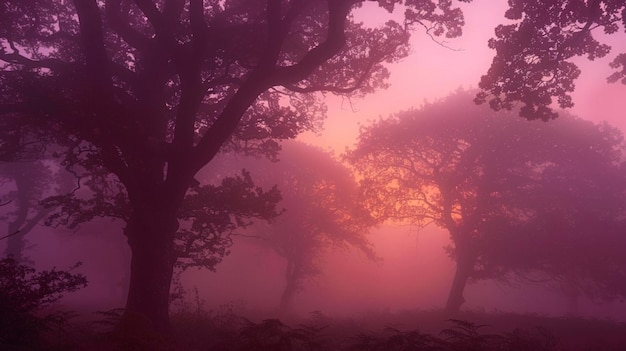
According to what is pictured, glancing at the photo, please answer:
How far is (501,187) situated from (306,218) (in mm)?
15724

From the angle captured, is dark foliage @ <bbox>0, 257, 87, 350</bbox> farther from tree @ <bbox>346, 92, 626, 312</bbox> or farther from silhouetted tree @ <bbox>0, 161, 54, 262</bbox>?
silhouetted tree @ <bbox>0, 161, 54, 262</bbox>

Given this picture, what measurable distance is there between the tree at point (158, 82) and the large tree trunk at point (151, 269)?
1.0 inches

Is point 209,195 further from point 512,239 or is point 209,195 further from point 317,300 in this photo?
point 317,300

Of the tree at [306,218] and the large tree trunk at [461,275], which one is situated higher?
the tree at [306,218]

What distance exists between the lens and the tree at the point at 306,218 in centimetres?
3509

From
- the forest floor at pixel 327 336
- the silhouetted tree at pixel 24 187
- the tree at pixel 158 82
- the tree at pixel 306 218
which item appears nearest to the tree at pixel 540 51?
the tree at pixel 158 82

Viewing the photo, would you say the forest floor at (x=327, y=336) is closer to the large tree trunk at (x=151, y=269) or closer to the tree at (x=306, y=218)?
the large tree trunk at (x=151, y=269)

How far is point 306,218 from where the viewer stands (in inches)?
1383

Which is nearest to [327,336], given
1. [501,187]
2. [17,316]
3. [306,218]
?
[17,316]

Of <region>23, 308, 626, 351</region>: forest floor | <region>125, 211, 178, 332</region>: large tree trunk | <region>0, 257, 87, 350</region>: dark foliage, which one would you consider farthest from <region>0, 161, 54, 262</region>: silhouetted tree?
<region>0, 257, 87, 350</region>: dark foliage

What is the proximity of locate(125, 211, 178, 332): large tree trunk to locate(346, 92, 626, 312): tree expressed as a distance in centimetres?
1971

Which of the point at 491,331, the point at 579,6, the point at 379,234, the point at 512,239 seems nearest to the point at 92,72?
the point at 579,6

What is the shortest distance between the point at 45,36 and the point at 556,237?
2604 cm

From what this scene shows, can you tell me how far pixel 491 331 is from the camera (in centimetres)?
1892
